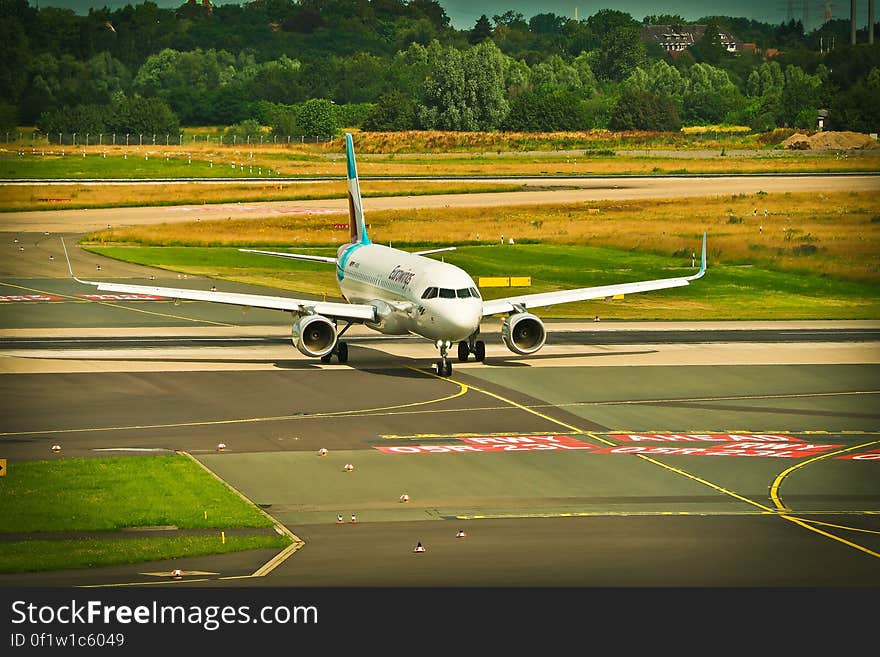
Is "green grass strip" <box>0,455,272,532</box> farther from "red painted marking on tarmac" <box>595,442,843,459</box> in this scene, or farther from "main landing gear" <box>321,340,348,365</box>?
"main landing gear" <box>321,340,348,365</box>

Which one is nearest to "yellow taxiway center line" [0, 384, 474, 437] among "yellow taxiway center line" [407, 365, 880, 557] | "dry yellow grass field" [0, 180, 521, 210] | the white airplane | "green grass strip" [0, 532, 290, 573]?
"yellow taxiway center line" [407, 365, 880, 557]

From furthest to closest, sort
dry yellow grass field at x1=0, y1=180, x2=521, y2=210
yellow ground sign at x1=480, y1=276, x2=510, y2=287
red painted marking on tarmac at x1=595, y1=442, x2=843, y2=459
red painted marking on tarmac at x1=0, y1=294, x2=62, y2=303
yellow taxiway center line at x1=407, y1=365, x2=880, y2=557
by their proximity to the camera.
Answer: dry yellow grass field at x1=0, y1=180, x2=521, y2=210 < yellow ground sign at x1=480, y1=276, x2=510, y2=287 < red painted marking on tarmac at x1=0, y1=294, x2=62, y2=303 < red painted marking on tarmac at x1=595, y1=442, x2=843, y2=459 < yellow taxiway center line at x1=407, y1=365, x2=880, y2=557

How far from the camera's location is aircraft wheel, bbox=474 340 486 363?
7331 centimetres

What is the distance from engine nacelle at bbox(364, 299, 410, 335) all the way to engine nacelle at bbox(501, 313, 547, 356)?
5251 mm

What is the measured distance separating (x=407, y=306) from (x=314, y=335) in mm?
5224

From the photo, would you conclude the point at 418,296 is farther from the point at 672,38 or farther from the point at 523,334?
the point at 672,38

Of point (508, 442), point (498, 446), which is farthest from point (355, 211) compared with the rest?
point (498, 446)

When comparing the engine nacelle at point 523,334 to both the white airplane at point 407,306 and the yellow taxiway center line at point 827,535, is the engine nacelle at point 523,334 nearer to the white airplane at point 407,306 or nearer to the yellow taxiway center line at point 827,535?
the white airplane at point 407,306

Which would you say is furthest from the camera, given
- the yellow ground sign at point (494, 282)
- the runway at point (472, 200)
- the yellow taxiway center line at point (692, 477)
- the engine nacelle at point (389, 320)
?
the runway at point (472, 200)

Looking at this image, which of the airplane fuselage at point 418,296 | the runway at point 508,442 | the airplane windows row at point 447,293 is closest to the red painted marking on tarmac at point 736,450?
the runway at point 508,442

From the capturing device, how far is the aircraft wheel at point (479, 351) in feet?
241

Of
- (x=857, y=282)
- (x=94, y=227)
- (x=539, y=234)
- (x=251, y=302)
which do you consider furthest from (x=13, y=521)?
(x=94, y=227)

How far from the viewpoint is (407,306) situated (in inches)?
2697

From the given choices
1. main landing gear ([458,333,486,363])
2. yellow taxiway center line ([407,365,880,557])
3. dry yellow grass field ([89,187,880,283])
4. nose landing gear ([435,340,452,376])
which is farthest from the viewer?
dry yellow grass field ([89,187,880,283])
